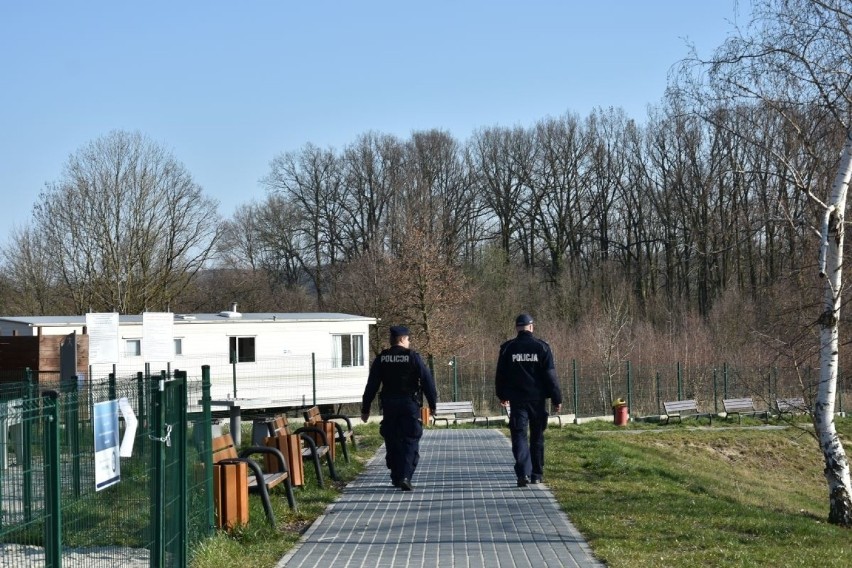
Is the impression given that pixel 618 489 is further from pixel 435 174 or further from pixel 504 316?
pixel 435 174

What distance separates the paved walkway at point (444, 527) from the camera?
8898 mm

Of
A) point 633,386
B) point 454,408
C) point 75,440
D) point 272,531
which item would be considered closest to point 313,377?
point 454,408

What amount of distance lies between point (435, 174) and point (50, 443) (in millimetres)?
56806

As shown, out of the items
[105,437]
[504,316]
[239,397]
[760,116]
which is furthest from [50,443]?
[504,316]

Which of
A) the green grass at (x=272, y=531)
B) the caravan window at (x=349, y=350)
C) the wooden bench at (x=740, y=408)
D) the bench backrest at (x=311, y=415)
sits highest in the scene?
the caravan window at (x=349, y=350)

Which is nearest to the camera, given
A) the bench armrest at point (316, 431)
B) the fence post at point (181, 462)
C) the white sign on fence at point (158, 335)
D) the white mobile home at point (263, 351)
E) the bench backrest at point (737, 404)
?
the fence post at point (181, 462)

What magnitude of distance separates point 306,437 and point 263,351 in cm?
2249

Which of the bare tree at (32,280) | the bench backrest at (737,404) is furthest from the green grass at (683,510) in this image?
the bare tree at (32,280)

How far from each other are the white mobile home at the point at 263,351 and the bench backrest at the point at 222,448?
22.4 m

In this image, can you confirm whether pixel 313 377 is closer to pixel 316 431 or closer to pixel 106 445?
pixel 316 431

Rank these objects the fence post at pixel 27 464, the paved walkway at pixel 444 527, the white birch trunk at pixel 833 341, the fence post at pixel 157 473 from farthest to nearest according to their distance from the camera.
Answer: the white birch trunk at pixel 833 341
the paved walkway at pixel 444 527
the fence post at pixel 157 473
the fence post at pixel 27 464

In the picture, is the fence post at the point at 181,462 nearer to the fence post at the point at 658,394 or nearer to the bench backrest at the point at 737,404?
the bench backrest at the point at 737,404

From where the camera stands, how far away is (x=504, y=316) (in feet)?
186

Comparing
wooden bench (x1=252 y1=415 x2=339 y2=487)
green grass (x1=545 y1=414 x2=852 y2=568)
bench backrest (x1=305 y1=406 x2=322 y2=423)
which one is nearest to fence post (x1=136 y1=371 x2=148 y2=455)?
green grass (x1=545 y1=414 x2=852 y2=568)
